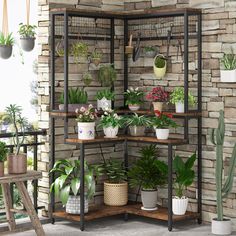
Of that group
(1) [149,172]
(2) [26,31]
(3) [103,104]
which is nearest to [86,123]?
(3) [103,104]

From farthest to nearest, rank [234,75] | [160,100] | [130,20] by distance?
[130,20]
[160,100]
[234,75]

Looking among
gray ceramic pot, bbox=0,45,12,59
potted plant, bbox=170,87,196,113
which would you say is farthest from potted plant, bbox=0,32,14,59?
potted plant, bbox=170,87,196,113

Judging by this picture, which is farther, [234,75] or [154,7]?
[154,7]

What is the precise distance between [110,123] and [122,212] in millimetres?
902

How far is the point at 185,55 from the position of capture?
6574 millimetres

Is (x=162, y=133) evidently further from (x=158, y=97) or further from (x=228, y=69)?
(x=228, y=69)

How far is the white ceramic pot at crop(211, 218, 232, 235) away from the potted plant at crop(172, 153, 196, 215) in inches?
15.9

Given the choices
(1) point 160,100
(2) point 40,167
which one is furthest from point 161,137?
(2) point 40,167

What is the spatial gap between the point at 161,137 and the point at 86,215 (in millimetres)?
1023

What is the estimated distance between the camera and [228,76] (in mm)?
6438

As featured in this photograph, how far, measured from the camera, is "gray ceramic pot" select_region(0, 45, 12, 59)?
21.9 ft

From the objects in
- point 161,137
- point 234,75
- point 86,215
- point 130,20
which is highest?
point 130,20

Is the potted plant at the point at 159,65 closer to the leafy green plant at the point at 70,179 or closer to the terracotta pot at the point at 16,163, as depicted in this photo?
the leafy green plant at the point at 70,179

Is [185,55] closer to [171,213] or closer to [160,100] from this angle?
[160,100]
